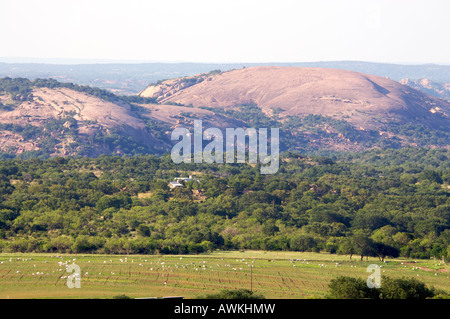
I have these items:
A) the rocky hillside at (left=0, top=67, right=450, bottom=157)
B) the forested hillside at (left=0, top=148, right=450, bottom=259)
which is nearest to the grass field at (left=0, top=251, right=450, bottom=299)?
the forested hillside at (left=0, top=148, right=450, bottom=259)

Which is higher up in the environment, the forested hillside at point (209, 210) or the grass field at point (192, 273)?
the grass field at point (192, 273)

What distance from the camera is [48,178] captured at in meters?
87.2

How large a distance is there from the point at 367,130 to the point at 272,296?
155m

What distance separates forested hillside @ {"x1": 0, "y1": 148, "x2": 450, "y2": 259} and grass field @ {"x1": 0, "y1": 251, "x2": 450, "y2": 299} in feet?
12.2

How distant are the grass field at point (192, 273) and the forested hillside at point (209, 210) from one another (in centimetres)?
371

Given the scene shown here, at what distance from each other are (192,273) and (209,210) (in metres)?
30.1

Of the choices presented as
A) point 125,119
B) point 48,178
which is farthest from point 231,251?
point 125,119

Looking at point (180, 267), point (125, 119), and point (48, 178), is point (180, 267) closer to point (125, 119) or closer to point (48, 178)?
point (48, 178)

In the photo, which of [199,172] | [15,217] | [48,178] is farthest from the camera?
[199,172]

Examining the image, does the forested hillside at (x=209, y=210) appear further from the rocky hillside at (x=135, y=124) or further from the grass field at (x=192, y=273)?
the rocky hillside at (x=135, y=124)

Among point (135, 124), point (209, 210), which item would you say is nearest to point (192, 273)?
point (209, 210)

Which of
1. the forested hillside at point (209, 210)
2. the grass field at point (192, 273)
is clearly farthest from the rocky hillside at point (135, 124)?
the grass field at point (192, 273)

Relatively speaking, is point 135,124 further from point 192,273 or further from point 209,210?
point 192,273

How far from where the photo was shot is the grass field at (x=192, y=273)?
36438mm
